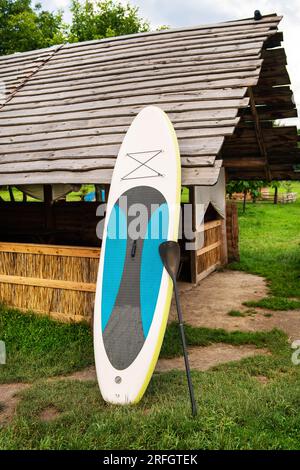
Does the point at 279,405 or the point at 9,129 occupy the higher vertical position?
the point at 9,129

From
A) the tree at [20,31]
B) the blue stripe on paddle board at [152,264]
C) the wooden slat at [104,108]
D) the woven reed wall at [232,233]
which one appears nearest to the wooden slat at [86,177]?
the blue stripe on paddle board at [152,264]

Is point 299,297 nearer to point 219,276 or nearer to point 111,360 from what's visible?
point 219,276

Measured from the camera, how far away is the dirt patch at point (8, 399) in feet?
13.7

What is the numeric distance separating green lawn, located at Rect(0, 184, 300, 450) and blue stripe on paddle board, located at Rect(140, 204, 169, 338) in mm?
743

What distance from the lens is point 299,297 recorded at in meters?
8.37

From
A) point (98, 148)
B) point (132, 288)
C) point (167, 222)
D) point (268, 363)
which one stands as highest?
point (98, 148)

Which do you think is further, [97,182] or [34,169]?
[34,169]

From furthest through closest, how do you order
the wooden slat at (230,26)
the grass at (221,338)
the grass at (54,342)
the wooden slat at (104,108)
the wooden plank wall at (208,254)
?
the wooden plank wall at (208,254)
the wooden slat at (230,26)
the wooden slat at (104,108)
the grass at (221,338)
the grass at (54,342)

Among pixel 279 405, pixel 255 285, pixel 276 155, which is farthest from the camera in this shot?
pixel 276 155

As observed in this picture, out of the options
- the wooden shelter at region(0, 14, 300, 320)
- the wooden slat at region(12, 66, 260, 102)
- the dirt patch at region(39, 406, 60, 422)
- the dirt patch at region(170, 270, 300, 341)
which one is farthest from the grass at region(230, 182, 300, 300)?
the dirt patch at region(39, 406, 60, 422)

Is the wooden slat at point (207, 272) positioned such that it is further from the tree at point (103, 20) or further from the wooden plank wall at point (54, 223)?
the tree at point (103, 20)
